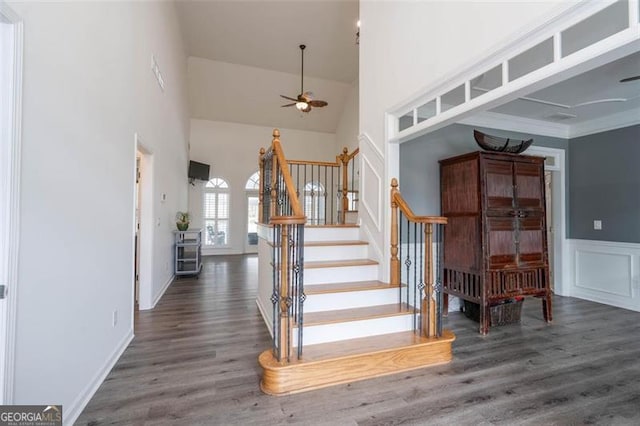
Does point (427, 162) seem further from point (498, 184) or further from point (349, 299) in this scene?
point (349, 299)

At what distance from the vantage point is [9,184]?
1.28 meters

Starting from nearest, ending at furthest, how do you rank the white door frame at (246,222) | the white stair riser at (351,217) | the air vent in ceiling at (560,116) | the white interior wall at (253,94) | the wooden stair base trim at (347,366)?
the wooden stair base trim at (347,366) → the air vent in ceiling at (560,116) → the white stair riser at (351,217) → the white interior wall at (253,94) → the white door frame at (246,222)

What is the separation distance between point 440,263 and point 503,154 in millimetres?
1750

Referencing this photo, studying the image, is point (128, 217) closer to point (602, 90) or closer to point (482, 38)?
point (482, 38)

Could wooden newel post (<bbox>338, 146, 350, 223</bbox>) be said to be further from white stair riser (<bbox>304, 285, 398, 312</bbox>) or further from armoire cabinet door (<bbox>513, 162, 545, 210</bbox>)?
armoire cabinet door (<bbox>513, 162, 545, 210</bbox>)

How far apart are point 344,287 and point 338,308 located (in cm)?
23

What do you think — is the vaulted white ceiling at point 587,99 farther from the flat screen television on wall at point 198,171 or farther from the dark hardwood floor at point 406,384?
A: the flat screen television on wall at point 198,171

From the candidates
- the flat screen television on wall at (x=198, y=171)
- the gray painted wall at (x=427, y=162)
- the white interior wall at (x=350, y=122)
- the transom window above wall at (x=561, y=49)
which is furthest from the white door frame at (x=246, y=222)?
the transom window above wall at (x=561, y=49)

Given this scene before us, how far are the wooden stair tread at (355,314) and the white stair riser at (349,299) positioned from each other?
5 centimetres

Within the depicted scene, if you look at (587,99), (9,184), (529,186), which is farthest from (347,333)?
(587,99)

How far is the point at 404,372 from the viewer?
7.74ft

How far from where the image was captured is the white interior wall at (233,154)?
9047mm

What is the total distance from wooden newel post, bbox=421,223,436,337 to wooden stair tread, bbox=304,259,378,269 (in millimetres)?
743

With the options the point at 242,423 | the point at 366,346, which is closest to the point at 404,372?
the point at 366,346
